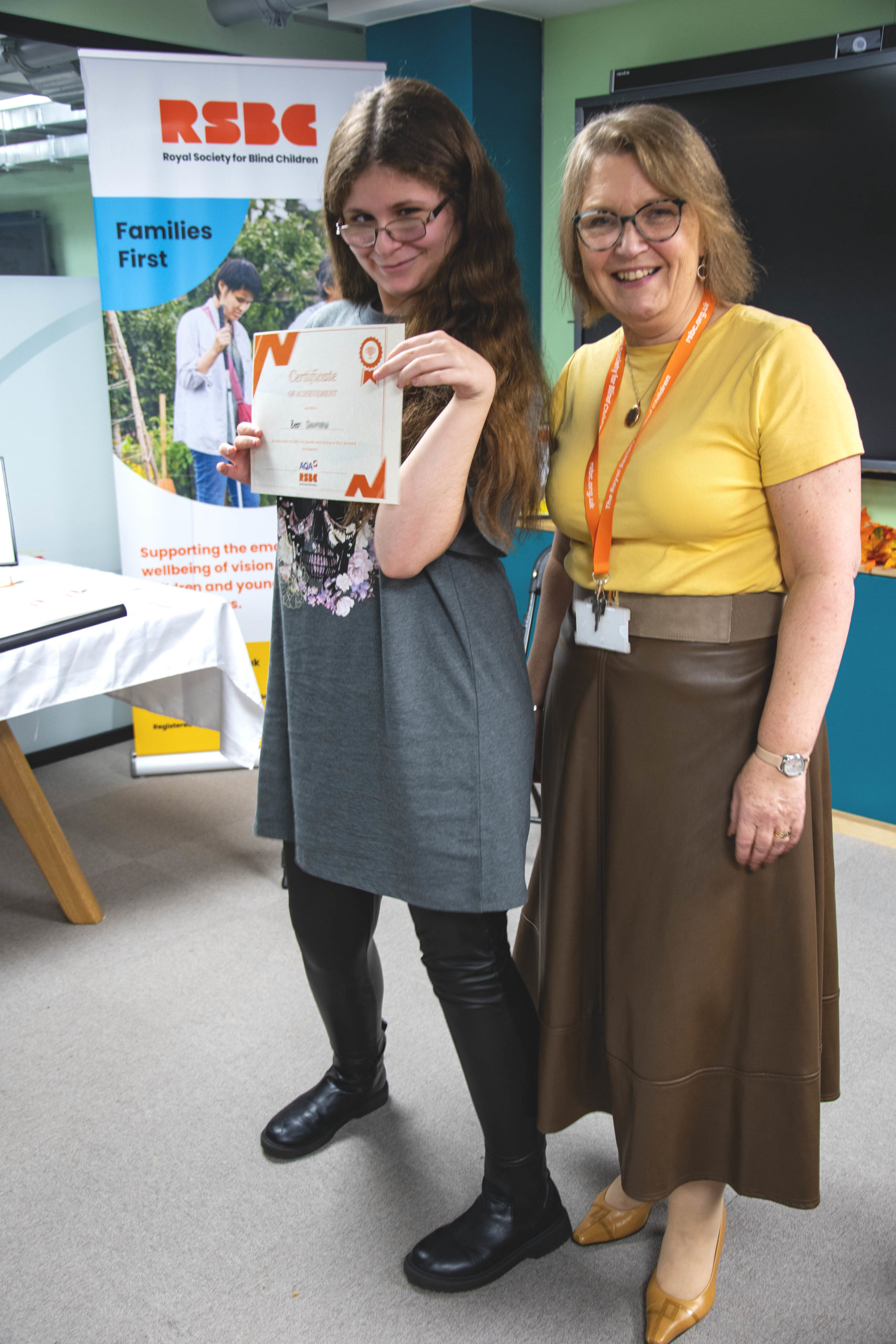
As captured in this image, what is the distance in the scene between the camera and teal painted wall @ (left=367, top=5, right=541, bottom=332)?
365 cm

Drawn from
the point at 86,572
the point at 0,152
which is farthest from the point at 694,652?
the point at 0,152

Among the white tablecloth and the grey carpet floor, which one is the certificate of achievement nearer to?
the grey carpet floor

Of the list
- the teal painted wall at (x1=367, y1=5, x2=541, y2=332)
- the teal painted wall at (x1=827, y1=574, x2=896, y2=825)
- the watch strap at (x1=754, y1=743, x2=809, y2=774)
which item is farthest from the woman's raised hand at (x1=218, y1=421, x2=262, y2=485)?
the teal painted wall at (x1=367, y1=5, x2=541, y2=332)

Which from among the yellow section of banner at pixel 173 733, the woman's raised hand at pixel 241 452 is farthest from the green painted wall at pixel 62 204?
the woman's raised hand at pixel 241 452

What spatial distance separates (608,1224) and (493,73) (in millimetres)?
3639

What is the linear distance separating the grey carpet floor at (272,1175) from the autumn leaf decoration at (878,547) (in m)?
0.96

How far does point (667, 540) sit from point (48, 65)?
327 cm

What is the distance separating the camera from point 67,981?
93.6 inches

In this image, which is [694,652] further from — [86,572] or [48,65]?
[48,65]

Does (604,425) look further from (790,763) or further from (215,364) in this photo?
(215,364)

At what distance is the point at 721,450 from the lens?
117 cm

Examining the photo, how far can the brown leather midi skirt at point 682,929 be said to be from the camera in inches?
49.1

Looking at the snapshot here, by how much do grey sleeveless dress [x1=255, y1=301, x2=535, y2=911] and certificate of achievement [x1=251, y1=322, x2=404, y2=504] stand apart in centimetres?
7

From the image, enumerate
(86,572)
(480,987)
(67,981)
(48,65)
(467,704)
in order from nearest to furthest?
1. (467,704)
2. (480,987)
3. (67,981)
4. (86,572)
5. (48,65)
